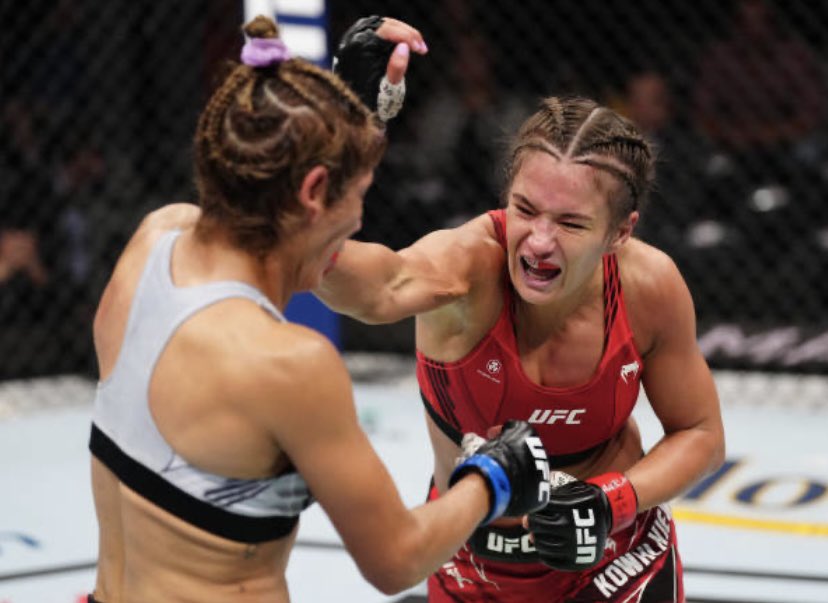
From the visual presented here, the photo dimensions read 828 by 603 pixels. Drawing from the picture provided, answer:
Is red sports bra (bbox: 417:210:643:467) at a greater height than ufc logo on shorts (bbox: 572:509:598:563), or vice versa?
red sports bra (bbox: 417:210:643:467)

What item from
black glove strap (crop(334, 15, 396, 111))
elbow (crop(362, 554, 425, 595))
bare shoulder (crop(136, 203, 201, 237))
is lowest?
elbow (crop(362, 554, 425, 595))

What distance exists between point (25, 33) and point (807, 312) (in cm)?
306

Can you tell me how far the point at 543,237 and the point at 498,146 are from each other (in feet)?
9.06

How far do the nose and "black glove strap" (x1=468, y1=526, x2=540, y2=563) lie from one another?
47cm

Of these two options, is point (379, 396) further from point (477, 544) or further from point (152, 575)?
point (152, 575)

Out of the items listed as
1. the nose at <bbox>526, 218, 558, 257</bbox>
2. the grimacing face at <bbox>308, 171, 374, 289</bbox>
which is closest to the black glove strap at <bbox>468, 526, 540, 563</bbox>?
the nose at <bbox>526, 218, 558, 257</bbox>

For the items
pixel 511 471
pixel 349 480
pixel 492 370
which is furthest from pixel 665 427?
pixel 349 480

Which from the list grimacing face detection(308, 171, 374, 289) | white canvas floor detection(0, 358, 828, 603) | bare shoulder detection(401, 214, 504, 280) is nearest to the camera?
grimacing face detection(308, 171, 374, 289)

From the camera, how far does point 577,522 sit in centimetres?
181

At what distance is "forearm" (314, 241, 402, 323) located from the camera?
1.83 meters

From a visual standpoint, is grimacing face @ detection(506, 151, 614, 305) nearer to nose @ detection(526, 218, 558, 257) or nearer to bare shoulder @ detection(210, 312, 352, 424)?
nose @ detection(526, 218, 558, 257)

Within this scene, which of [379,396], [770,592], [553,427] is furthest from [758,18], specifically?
[553,427]

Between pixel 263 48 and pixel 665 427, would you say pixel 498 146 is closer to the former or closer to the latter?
pixel 665 427

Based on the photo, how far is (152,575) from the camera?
142cm
